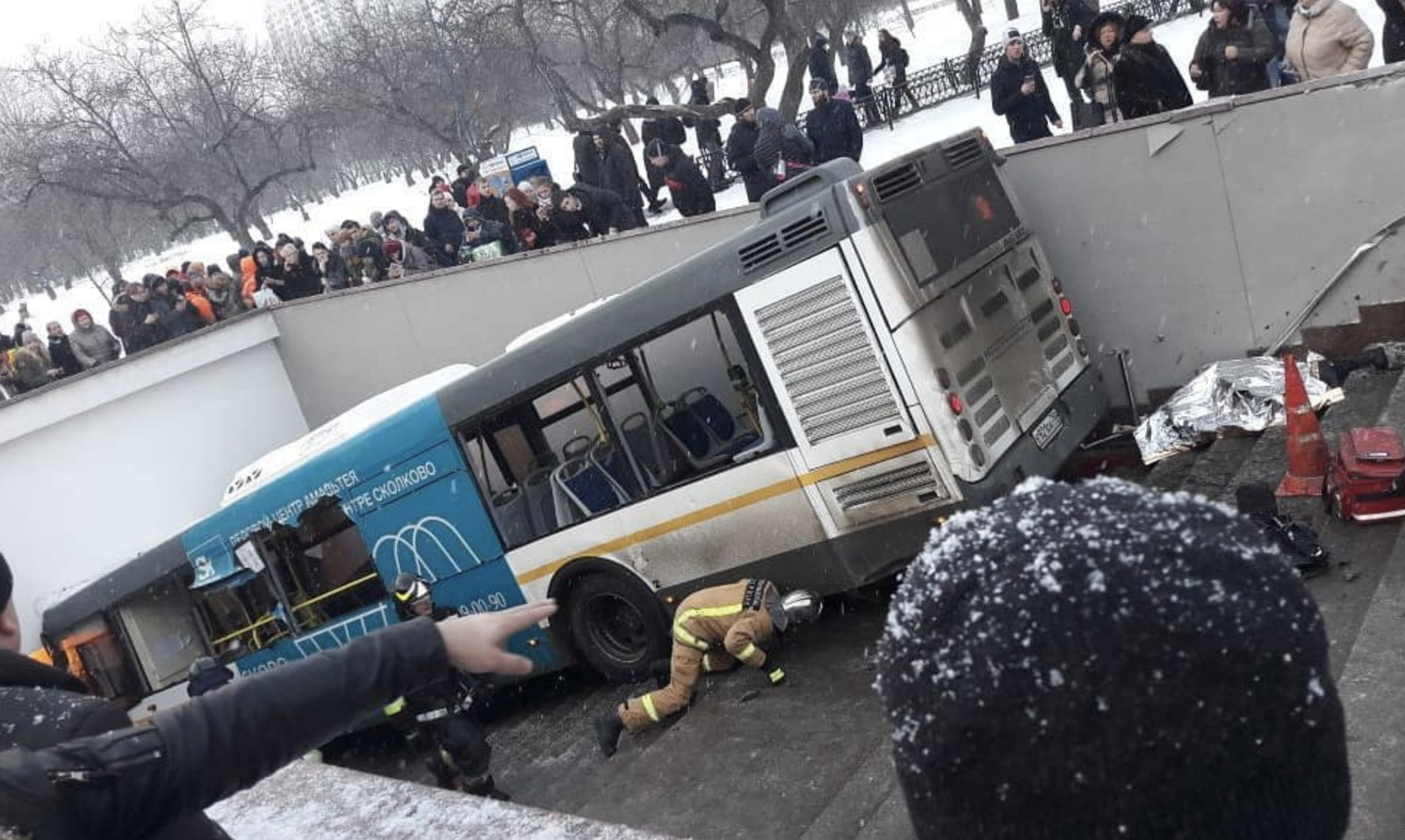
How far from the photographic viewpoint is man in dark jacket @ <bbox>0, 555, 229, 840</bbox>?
89.2 inches

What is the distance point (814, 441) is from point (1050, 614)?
6159 mm

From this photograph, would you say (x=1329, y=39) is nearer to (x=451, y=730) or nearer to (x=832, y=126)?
(x=832, y=126)

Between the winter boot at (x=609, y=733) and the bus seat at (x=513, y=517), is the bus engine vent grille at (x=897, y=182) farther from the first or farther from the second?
the winter boot at (x=609, y=733)

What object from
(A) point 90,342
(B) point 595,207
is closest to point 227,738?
(B) point 595,207

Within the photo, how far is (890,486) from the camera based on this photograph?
7.46 meters

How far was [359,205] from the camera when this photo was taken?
5534 cm

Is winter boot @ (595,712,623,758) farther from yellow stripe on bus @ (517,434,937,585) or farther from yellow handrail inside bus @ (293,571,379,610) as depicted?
yellow handrail inside bus @ (293,571,379,610)

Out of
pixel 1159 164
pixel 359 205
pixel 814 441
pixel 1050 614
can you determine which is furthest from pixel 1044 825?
pixel 359 205

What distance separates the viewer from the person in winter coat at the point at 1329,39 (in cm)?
883

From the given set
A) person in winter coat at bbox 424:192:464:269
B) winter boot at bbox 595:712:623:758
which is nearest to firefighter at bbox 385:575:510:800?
winter boot at bbox 595:712:623:758

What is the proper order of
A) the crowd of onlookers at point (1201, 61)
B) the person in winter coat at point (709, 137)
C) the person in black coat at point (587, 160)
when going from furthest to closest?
the person in winter coat at point (709, 137) → the person in black coat at point (587, 160) → the crowd of onlookers at point (1201, 61)

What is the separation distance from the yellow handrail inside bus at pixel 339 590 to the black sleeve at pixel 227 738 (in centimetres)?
798

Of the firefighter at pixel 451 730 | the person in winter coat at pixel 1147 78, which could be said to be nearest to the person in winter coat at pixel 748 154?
the person in winter coat at pixel 1147 78

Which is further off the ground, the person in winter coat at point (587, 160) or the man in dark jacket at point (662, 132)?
the man in dark jacket at point (662, 132)
